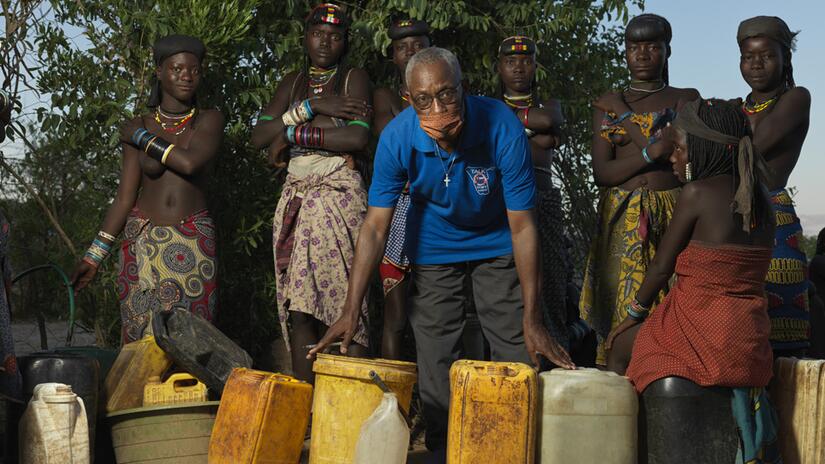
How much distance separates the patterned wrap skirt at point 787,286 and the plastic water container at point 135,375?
2814mm

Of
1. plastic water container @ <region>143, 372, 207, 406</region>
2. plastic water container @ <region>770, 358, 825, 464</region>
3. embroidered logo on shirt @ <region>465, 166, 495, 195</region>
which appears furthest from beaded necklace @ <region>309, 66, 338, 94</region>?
plastic water container @ <region>770, 358, 825, 464</region>

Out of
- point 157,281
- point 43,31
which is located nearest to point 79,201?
point 43,31

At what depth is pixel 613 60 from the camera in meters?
8.23

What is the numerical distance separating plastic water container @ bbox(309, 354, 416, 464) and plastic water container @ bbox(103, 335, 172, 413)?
3.21ft

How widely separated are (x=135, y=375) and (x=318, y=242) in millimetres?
1151

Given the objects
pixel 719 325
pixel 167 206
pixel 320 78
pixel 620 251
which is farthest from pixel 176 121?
pixel 719 325

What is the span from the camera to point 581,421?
427cm

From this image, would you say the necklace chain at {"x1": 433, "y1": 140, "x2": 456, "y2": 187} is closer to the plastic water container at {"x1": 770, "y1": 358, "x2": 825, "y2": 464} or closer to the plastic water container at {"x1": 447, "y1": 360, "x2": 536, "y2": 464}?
the plastic water container at {"x1": 447, "y1": 360, "x2": 536, "y2": 464}


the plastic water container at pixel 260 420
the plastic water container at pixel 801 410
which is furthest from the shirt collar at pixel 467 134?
the plastic water container at pixel 801 410

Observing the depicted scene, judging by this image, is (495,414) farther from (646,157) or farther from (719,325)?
(646,157)

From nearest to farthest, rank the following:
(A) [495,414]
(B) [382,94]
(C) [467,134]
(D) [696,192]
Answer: (A) [495,414] → (D) [696,192] → (C) [467,134] → (B) [382,94]

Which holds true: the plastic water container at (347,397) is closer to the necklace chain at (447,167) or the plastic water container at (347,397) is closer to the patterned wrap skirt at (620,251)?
the necklace chain at (447,167)

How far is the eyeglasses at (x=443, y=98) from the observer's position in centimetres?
430

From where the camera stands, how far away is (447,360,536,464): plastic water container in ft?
13.6
